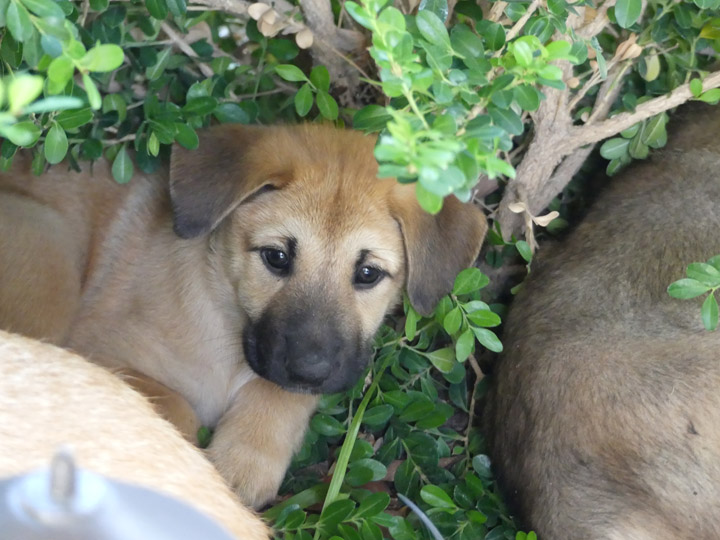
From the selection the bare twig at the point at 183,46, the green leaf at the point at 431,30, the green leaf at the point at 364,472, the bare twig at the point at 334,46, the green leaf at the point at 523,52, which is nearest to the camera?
the green leaf at the point at 523,52

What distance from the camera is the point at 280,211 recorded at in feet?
10.3

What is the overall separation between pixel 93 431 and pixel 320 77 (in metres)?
1.75

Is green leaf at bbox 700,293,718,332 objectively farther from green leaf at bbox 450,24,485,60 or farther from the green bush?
green leaf at bbox 450,24,485,60

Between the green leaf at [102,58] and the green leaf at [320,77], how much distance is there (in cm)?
149

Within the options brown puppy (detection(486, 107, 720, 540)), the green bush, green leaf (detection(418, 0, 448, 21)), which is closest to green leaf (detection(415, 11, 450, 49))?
the green bush

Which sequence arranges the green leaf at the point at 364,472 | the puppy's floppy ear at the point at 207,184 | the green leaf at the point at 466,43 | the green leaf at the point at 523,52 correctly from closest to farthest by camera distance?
the green leaf at the point at 523,52, the green leaf at the point at 466,43, the puppy's floppy ear at the point at 207,184, the green leaf at the point at 364,472

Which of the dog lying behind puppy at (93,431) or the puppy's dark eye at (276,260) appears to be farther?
the puppy's dark eye at (276,260)

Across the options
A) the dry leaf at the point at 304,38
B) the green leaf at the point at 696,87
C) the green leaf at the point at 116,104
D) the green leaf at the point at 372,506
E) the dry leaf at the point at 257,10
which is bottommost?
the green leaf at the point at 372,506

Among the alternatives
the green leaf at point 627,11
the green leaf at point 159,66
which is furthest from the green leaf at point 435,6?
the green leaf at point 159,66

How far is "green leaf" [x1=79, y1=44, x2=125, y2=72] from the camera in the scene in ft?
5.90

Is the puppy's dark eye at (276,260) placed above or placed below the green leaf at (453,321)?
above

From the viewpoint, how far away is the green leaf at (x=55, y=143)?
8.96ft

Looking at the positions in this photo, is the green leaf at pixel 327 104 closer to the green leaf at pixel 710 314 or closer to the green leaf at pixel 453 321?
the green leaf at pixel 453 321

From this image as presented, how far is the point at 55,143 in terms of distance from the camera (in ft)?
8.96
